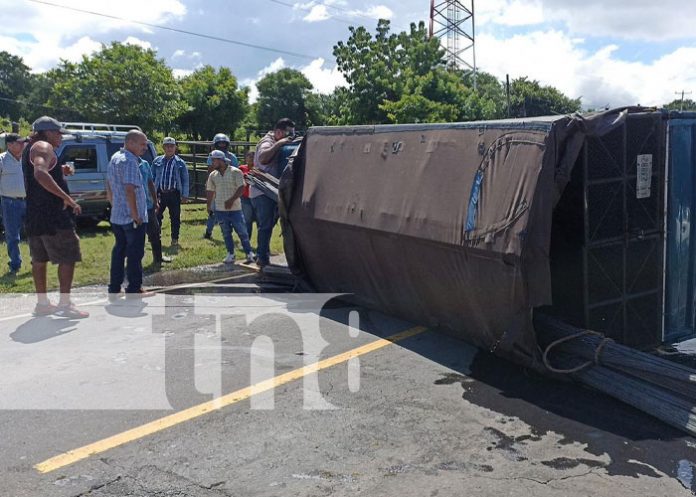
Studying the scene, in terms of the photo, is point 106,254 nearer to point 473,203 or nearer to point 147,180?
point 147,180

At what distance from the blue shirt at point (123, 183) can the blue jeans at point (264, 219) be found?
173 cm

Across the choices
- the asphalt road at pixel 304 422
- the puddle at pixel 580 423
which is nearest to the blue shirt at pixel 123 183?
the asphalt road at pixel 304 422

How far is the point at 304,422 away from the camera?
4.45m

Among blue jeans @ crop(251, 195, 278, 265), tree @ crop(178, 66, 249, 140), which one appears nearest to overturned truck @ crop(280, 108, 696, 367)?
blue jeans @ crop(251, 195, 278, 265)

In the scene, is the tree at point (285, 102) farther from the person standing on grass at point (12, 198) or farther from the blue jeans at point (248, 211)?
the person standing on grass at point (12, 198)

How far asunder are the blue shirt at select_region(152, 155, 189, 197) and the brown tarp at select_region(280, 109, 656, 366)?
416 centimetres

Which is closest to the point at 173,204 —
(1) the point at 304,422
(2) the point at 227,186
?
(2) the point at 227,186

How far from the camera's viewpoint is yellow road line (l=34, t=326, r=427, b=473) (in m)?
3.98

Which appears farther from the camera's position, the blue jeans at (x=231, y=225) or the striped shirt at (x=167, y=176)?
the striped shirt at (x=167, y=176)

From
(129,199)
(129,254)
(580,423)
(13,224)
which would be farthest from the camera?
(13,224)

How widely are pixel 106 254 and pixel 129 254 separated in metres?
3.67

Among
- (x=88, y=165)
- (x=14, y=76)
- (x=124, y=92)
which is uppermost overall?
(x=14, y=76)

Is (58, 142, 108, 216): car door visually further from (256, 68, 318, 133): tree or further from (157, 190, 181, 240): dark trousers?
(256, 68, 318, 133): tree

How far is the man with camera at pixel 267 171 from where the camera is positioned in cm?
895
